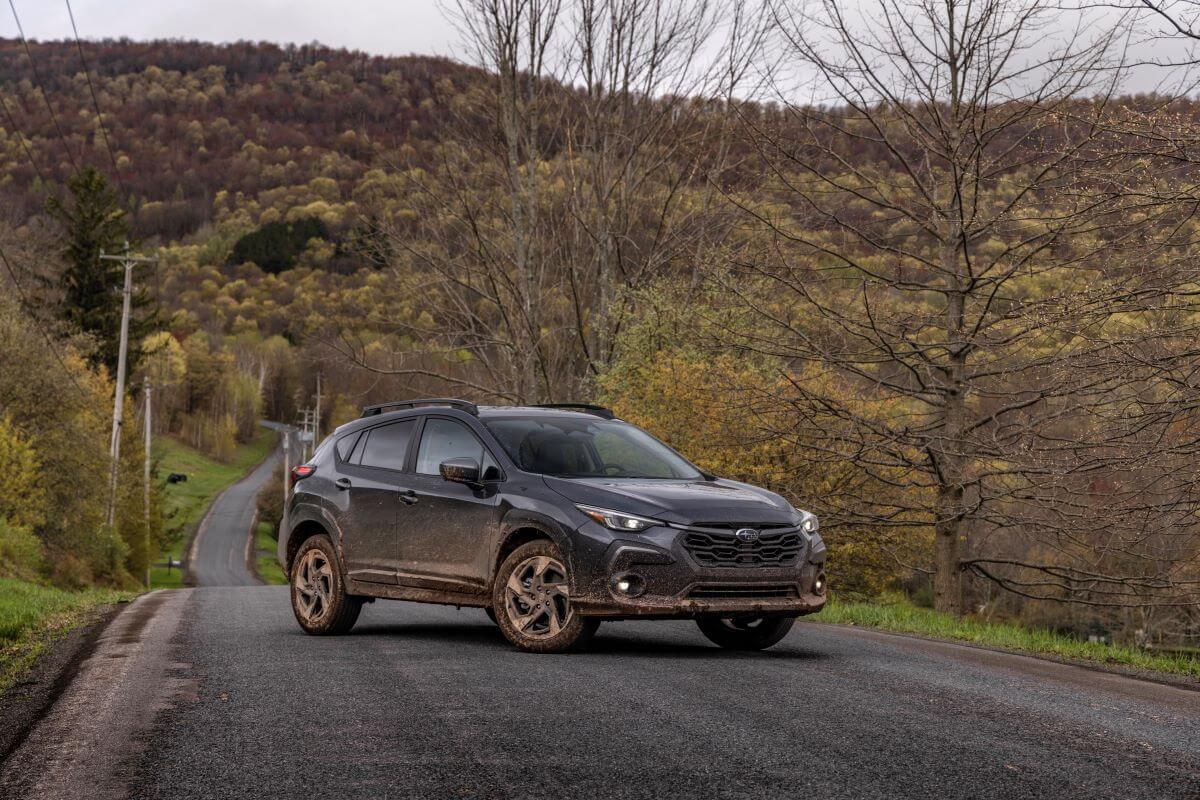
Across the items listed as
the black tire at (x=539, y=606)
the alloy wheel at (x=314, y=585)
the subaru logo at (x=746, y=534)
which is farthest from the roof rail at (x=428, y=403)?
the subaru logo at (x=746, y=534)

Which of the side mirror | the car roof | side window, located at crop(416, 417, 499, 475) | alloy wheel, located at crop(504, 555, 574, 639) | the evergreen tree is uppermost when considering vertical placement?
the evergreen tree

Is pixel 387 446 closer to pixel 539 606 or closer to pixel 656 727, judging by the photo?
pixel 539 606

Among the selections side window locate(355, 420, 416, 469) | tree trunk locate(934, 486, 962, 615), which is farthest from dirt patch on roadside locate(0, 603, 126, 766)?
tree trunk locate(934, 486, 962, 615)

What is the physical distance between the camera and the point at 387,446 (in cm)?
1115

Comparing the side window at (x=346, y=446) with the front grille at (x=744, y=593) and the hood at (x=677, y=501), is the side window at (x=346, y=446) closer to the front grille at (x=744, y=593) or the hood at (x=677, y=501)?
the hood at (x=677, y=501)

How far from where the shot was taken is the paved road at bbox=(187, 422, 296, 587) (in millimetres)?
67250

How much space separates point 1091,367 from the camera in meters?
13.1

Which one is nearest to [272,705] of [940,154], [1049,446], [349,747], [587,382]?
[349,747]

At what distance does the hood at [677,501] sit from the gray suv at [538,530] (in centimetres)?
2

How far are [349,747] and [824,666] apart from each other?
4.04 meters

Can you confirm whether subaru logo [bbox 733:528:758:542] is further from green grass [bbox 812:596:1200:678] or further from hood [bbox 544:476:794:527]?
green grass [bbox 812:596:1200:678]

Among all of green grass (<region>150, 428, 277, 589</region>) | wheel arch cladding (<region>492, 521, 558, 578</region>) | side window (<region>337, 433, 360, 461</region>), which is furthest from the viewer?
green grass (<region>150, 428, 277, 589</region>)

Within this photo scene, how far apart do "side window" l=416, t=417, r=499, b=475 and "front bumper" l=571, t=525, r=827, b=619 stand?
156 centimetres

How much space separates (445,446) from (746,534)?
2.74 metres
